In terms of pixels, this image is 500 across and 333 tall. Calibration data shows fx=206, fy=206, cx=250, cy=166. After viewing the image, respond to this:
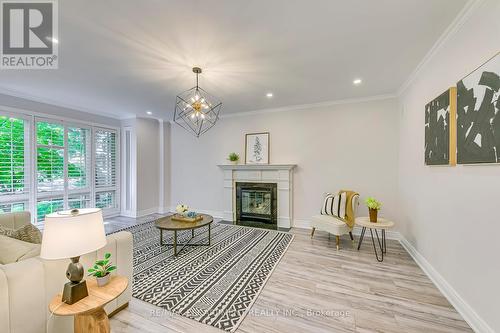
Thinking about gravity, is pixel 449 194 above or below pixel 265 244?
above

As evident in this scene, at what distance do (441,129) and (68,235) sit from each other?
3477mm

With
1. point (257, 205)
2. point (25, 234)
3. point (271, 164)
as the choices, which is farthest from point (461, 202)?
point (25, 234)

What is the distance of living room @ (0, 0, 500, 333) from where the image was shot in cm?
162

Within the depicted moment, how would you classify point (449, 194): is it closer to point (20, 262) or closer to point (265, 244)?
point (265, 244)

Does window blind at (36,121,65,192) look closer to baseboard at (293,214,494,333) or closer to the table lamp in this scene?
the table lamp

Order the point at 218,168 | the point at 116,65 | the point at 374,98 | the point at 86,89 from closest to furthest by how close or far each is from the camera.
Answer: the point at 116,65 → the point at 86,89 → the point at 374,98 → the point at 218,168

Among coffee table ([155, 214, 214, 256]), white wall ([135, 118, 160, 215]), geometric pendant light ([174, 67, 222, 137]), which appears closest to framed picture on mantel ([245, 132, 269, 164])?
geometric pendant light ([174, 67, 222, 137])

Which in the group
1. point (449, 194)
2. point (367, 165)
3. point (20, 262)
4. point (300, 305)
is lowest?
point (300, 305)

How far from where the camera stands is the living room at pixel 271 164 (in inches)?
63.8

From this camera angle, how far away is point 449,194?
2.16 metres

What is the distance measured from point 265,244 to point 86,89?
4.25 metres

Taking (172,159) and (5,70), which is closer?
(5,70)

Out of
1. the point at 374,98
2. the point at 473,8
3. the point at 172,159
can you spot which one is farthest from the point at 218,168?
the point at 473,8

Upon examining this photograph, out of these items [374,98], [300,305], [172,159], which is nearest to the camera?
[300,305]
